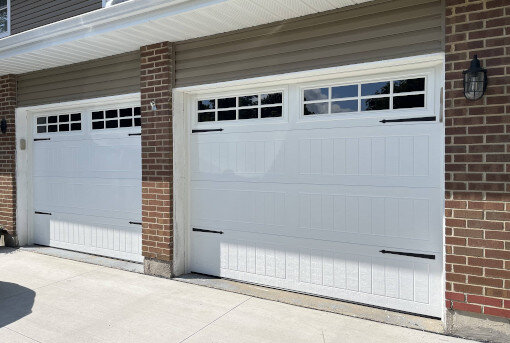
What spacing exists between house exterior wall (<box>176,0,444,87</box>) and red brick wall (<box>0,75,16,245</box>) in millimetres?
3833

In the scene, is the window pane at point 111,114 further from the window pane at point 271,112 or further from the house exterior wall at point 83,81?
the window pane at point 271,112

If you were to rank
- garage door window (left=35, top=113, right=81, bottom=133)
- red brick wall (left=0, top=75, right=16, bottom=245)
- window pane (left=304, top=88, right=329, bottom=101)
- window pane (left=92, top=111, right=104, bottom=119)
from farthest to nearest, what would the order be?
red brick wall (left=0, top=75, right=16, bottom=245)
garage door window (left=35, top=113, right=81, bottom=133)
window pane (left=92, top=111, right=104, bottom=119)
window pane (left=304, top=88, right=329, bottom=101)

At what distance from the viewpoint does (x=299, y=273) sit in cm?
438

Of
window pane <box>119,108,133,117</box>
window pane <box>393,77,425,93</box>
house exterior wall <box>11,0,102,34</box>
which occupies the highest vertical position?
Answer: house exterior wall <box>11,0,102,34</box>

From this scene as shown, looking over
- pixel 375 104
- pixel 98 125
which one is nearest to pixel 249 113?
pixel 375 104

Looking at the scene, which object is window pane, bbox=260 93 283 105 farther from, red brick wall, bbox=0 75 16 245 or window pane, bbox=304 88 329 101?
red brick wall, bbox=0 75 16 245

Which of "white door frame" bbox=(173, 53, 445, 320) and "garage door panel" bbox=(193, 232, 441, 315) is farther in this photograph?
"white door frame" bbox=(173, 53, 445, 320)

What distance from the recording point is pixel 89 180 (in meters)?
6.20

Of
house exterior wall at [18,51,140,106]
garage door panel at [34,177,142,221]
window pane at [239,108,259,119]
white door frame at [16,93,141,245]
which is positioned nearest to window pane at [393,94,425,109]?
window pane at [239,108,259,119]

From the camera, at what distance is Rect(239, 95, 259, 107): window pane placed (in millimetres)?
4703

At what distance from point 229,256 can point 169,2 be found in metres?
3.02

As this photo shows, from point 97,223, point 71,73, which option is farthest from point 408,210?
point 71,73

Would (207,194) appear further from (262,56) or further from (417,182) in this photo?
(417,182)

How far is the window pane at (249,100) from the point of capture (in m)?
4.70
